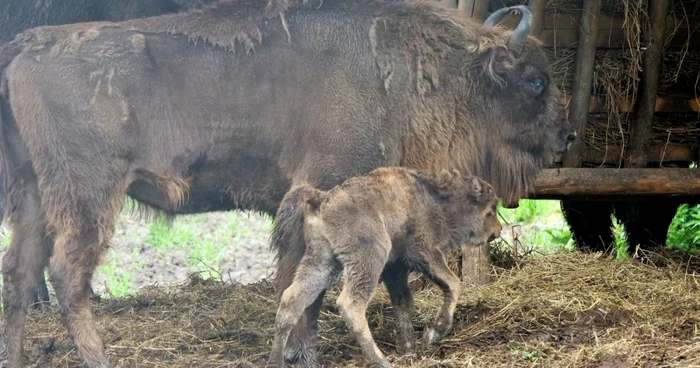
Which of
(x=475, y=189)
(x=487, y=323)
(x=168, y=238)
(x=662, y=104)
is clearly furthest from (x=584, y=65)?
(x=168, y=238)

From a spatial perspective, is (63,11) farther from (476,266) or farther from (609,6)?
(609,6)

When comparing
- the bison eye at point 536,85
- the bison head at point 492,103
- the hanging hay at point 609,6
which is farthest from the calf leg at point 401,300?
the hanging hay at point 609,6

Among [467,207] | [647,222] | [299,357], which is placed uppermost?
[467,207]

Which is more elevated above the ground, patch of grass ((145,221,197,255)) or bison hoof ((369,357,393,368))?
bison hoof ((369,357,393,368))

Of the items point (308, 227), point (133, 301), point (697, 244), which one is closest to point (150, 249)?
point (133, 301)

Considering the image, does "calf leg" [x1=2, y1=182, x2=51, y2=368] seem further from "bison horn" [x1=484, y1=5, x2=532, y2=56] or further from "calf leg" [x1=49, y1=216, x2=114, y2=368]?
"bison horn" [x1=484, y1=5, x2=532, y2=56]

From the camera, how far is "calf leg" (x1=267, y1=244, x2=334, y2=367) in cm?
536

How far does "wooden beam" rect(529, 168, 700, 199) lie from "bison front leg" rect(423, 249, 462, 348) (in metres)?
2.11

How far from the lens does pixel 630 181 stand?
302 inches

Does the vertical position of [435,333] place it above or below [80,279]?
below

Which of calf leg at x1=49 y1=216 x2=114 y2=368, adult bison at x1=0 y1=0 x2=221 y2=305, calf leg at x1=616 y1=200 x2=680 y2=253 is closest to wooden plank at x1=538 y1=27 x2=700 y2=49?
calf leg at x1=616 y1=200 x2=680 y2=253

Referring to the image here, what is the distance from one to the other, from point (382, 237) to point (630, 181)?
2.93m

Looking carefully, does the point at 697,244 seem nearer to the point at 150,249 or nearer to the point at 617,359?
the point at 617,359

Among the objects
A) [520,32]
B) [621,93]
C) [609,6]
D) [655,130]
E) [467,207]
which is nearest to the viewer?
[467,207]
